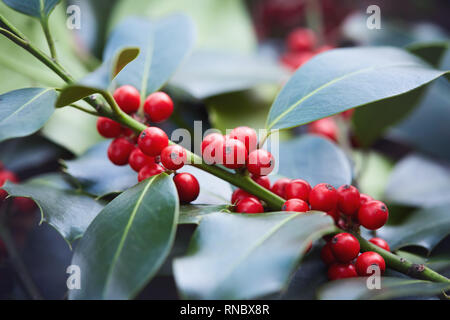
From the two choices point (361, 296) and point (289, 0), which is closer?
point (361, 296)

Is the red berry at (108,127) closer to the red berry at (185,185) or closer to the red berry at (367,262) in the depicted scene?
the red berry at (185,185)

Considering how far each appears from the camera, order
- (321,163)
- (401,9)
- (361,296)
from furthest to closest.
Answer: (401,9) → (321,163) → (361,296)

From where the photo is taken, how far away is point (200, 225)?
1.48ft

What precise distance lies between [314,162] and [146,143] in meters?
0.33

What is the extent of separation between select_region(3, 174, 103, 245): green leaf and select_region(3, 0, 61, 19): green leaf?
0.79 ft

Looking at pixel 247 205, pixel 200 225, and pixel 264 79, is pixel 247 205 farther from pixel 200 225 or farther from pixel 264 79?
pixel 264 79

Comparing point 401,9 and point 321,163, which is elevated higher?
point 401,9

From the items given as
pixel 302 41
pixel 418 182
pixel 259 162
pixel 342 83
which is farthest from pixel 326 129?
pixel 259 162

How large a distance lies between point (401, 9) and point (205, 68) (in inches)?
40.1

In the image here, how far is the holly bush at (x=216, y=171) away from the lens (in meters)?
0.42

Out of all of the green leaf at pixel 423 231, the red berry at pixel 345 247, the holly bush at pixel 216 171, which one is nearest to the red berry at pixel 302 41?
the holly bush at pixel 216 171

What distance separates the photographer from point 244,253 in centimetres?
40

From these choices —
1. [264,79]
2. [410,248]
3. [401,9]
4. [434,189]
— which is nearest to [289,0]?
[401,9]

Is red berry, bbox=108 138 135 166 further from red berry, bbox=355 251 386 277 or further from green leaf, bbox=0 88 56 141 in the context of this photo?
red berry, bbox=355 251 386 277
